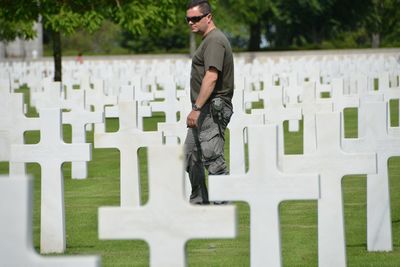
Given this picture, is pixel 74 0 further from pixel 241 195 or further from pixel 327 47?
pixel 327 47

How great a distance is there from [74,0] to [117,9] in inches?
36.0

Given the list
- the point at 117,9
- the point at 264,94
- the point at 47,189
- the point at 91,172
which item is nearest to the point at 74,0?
the point at 117,9

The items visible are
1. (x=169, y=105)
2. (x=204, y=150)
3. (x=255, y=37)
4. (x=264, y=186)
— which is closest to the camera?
(x=264, y=186)

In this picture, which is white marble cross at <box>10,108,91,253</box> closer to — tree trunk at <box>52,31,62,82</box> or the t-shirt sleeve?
the t-shirt sleeve

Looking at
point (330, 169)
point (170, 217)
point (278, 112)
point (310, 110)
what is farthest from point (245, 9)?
point (170, 217)

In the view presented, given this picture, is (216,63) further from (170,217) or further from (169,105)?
(169,105)

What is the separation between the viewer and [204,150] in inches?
393

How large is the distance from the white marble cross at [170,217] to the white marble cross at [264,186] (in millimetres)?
816

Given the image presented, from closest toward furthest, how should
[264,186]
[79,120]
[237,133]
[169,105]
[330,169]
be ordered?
[264,186], [330,169], [79,120], [237,133], [169,105]

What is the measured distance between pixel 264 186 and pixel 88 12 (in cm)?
2198

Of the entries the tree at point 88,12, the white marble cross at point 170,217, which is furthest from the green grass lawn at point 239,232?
the tree at point 88,12

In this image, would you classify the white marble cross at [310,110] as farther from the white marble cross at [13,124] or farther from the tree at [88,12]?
the tree at [88,12]

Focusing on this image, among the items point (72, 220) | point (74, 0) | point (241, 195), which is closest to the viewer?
point (241, 195)

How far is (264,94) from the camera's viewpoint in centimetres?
1803
